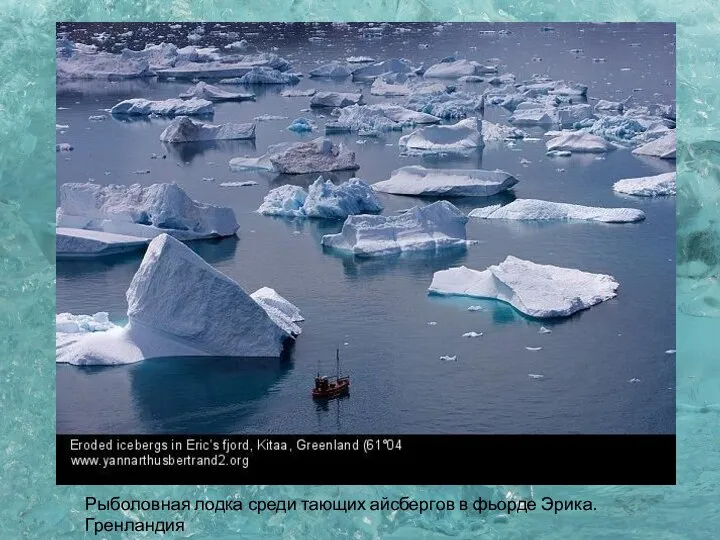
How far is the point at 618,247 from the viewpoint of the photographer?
8883mm

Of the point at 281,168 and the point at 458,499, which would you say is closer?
the point at 458,499

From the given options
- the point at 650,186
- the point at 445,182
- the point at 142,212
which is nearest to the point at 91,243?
the point at 142,212

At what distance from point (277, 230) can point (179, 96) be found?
3.09m

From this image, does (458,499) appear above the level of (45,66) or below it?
below

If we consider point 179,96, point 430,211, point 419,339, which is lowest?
point 419,339

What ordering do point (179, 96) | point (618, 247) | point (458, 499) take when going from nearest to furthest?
point (458, 499), point (618, 247), point (179, 96)

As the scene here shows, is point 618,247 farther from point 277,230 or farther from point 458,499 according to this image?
point 458,499

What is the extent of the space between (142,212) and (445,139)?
10.8 ft

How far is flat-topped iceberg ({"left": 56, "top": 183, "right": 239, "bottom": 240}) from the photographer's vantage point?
8914 millimetres

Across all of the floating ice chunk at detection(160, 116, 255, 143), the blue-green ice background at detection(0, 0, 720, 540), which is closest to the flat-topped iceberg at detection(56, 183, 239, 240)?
the floating ice chunk at detection(160, 116, 255, 143)

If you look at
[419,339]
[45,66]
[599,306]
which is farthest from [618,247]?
[45,66]

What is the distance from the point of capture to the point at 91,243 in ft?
28.4

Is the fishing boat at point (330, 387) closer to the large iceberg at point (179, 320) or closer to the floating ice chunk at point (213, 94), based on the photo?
the large iceberg at point (179, 320)

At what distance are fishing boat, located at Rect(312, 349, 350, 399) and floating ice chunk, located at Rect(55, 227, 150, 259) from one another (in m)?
2.14
